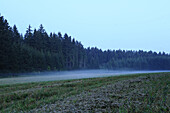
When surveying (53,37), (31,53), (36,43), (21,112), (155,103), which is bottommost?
(21,112)

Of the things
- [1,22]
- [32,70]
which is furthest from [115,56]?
[1,22]

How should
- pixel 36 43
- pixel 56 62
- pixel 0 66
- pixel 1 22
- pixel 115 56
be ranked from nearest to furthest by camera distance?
pixel 0 66 < pixel 1 22 < pixel 36 43 < pixel 56 62 < pixel 115 56

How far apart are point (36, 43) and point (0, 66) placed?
2689 centimetres

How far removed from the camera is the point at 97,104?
6.48 meters

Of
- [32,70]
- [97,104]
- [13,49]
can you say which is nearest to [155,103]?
[97,104]

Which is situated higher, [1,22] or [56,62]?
[1,22]

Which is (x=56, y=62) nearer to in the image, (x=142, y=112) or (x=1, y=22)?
(x=1, y=22)

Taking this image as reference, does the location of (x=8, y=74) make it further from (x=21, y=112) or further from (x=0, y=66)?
(x=21, y=112)

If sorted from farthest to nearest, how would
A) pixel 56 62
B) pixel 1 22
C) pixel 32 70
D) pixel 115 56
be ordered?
pixel 115 56 → pixel 56 62 → pixel 32 70 → pixel 1 22

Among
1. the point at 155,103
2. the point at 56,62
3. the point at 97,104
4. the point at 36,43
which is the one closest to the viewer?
the point at 155,103

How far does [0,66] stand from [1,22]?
446 inches

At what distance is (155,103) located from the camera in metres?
6.06

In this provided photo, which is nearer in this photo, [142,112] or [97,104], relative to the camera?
[142,112]

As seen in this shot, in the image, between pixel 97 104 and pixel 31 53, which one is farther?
pixel 31 53
